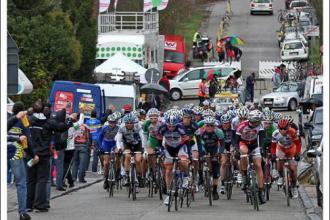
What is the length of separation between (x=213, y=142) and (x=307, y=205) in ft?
8.36

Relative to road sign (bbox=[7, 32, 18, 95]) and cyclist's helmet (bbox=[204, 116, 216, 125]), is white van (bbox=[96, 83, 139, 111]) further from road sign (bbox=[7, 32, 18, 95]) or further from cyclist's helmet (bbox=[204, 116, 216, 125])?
road sign (bbox=[7, 32, 18, 95])

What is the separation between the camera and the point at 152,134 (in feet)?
78.3

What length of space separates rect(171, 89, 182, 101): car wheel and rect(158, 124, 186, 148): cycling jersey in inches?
1403

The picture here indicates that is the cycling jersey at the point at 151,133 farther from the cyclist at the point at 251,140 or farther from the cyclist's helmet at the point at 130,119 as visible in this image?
the cyclist at the point at 251,140

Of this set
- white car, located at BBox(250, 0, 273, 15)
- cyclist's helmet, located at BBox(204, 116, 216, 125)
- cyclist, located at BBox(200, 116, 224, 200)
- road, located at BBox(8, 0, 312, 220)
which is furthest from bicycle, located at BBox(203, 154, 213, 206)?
white car, located at BBox(250, 0, 273, 15)

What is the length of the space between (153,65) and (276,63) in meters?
11.7

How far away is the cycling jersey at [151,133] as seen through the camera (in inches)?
937

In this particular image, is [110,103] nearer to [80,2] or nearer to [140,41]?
[80,2]

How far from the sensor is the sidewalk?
899 inches

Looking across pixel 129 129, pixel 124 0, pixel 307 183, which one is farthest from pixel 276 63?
pixel 129 129

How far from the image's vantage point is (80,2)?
172ft

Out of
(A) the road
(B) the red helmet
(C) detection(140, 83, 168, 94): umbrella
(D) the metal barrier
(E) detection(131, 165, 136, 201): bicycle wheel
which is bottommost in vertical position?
(A) the road

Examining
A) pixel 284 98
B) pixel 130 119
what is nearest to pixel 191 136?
pixel 130 119

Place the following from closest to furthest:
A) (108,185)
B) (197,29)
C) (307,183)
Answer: (108,185), (307,183), (197,29)
